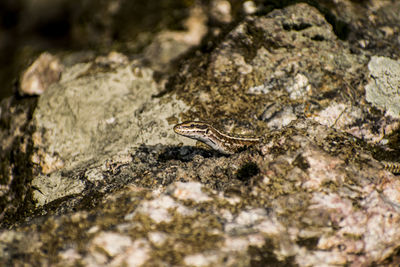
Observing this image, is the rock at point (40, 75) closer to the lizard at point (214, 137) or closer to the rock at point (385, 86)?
the lizard at point (214, 137)

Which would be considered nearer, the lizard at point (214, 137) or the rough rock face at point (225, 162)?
the rough rock face at point (225, 162)

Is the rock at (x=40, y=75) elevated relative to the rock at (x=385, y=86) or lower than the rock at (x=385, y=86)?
elevated

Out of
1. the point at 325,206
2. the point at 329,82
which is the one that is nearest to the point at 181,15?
the point at 329,82

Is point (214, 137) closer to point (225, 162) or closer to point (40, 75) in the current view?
point (225, 162)

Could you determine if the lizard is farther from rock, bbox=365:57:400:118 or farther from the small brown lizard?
rock, bbox=365:57:400:118

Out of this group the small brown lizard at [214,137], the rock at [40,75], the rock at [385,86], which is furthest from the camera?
the rock at [40,75]

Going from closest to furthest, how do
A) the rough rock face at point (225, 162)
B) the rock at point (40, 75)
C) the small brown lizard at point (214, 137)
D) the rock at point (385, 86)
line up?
the rough rock face at point (225, 162), the small brown lizard at point (214, 137), the rock at point (385, 86), the rock at point (40, 75)

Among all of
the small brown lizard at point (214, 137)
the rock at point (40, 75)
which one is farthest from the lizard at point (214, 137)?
the rock at point (40, 75)
